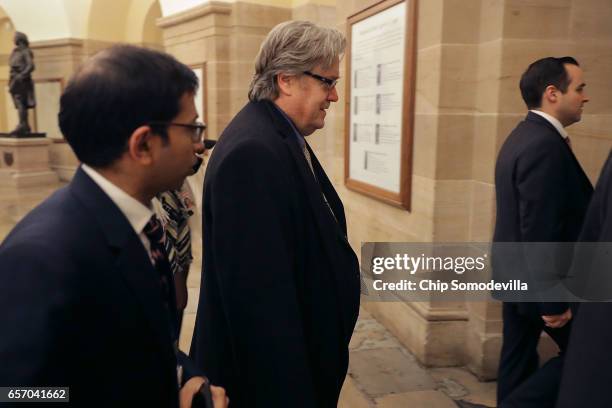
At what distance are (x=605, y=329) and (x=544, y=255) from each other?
108 cm

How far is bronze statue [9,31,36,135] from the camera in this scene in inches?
424

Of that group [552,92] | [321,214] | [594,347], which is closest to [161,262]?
[321,214]

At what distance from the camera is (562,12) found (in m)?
2.71

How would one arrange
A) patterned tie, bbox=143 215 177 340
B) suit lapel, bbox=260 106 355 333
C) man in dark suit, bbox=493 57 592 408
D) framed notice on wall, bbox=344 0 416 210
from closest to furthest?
1. patterned tie, bbox=143 215 177 340
2. suit lapel, bbox=260 106 355 333
3. man in dark suit, bbox=493 57 592 408
4. framed notice on wall, bbox=344 0 416 210

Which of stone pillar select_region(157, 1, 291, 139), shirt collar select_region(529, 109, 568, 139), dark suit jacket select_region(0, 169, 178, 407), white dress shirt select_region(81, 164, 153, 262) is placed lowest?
dark suit jacket select_region(0, 169, 178, 407)

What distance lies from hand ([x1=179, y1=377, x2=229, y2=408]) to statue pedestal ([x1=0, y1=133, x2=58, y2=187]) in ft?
35.8

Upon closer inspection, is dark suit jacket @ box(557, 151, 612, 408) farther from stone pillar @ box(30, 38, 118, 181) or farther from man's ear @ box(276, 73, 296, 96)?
stone pillar @ box(30, 38, 118, 181)

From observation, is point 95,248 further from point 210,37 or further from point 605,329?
point 210,37

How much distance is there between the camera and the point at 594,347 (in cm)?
120

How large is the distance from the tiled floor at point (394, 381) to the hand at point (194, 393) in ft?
5.50

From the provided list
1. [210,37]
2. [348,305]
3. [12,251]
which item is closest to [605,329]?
[348,305]

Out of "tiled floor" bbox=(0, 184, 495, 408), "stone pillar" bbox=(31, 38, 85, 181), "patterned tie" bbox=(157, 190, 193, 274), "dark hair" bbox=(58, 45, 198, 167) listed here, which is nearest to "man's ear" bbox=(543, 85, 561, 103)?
"tiled floor" bbox=(0, 184, 495, 408)

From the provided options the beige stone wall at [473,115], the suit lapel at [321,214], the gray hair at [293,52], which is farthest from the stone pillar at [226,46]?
the suit lapel at [321,214]

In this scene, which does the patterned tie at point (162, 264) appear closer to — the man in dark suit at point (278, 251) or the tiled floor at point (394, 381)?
the man in dark suit at point (278, 251)
